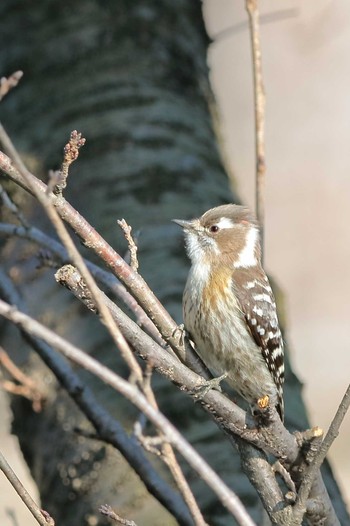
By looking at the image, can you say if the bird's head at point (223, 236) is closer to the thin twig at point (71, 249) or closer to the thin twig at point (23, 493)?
the thin twig at point (23, 493)

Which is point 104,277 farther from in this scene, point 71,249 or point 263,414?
point 71,249

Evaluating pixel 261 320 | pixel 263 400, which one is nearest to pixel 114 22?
pixel 261 320

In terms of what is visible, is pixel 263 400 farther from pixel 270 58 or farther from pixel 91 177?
pixel 270 58

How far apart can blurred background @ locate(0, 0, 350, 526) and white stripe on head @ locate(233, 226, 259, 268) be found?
6438 mm

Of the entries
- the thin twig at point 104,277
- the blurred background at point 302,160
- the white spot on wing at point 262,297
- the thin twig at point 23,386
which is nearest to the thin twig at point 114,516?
the thin twig at point 104,277

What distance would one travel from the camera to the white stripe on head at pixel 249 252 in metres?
4.28

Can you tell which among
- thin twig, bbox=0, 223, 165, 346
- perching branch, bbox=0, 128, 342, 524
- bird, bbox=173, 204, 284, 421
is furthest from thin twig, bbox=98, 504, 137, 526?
bird, bbox=173, 204, 284, 421

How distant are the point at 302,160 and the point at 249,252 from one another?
28.0 feet

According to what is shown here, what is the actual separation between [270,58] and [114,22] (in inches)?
317

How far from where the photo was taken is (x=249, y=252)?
14.4ft

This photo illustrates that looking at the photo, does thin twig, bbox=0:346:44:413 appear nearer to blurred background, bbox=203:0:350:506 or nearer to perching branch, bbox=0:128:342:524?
perching branch, bbox=0:128:342:524

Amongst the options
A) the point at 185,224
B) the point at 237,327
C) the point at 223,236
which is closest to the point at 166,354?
the point at 237,327

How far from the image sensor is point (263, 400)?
2.84 m

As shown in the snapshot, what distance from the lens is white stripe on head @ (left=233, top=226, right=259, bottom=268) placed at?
428cm
